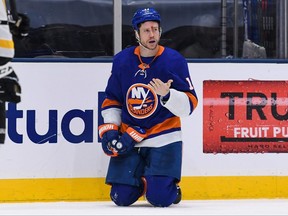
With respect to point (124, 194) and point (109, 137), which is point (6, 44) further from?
point (124, 194)

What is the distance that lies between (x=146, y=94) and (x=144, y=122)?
Result: 0.14 meters

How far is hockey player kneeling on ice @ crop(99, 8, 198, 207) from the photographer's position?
5344mm

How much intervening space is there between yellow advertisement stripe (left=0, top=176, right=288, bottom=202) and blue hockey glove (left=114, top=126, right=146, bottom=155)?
404 millimetres

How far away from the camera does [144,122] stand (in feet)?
17.8

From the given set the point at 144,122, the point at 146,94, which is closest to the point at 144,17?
the point at 146,94

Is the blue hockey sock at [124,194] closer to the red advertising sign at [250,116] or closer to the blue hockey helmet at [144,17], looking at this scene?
the red advertising sign at [250,116]

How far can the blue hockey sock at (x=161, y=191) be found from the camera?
5293mm

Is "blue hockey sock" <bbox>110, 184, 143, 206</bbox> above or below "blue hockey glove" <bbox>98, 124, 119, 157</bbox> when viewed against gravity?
below

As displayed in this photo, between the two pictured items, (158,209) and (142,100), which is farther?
(142,100)

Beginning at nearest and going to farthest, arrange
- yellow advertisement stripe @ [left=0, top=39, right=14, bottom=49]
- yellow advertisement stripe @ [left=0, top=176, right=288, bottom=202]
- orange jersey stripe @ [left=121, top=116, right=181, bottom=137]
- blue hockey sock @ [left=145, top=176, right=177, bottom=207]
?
yellow advertisement stripe @ [left=0, top=39, right=14, bottom=49], blue hockey sock @ [left=145, top=176, right=177, bottom=207], orange jersey stripe @ [left=121, top=116, right=181, bottom=137], yellow advertisement stripe @ [left=0, top=176, right=288, bottom=202]

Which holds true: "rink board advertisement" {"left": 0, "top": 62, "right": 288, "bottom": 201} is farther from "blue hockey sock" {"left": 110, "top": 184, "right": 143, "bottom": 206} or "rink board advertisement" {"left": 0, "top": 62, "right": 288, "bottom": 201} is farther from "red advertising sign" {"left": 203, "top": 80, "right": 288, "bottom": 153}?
"blue hockey sock" {"left": 110, "top": 184, "right": 143, "bottom": 206}

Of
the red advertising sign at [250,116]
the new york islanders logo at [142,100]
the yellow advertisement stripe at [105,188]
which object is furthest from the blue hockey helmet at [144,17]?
the yellow advertisement stripe at [105,188]

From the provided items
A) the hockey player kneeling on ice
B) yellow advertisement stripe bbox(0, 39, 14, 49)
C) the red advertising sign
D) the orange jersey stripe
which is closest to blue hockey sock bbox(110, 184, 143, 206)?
the hockey player kneeling on ice

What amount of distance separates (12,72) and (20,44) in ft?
2.23
